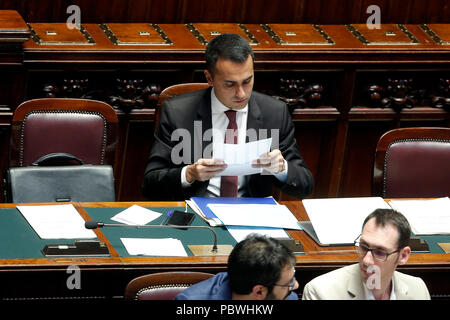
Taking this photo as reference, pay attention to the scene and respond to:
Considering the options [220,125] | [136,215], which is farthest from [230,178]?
[136,215]

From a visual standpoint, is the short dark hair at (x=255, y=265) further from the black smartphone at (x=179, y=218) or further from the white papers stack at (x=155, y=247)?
the black smartphone at (x=179, y=218)

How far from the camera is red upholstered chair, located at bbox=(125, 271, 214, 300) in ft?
14.1

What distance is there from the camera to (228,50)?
17.5 feet

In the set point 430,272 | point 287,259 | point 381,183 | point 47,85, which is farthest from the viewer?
point 47,85

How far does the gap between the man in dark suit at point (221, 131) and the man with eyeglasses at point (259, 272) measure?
4.33ft

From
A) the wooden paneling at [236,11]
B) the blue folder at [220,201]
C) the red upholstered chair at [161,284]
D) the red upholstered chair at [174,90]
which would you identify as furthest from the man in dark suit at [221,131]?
the wooden paneling at [236,11]

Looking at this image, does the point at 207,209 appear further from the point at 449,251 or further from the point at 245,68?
the point at 449,251

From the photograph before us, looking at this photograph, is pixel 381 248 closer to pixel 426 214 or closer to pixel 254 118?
pixel 426 214

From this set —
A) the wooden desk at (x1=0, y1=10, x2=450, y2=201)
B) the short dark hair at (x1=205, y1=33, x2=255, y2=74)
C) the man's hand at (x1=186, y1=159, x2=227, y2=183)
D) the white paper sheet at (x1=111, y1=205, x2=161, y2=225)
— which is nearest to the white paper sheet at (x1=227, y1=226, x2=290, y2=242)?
the man's hand at (x1=186, y1=159, x2=227, y2=183)

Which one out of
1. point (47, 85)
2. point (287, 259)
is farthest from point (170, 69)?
point (287, 259)

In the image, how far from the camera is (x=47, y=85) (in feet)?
21.2

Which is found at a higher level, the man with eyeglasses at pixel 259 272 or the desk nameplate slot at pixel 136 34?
the desk nameplate slot at pixel 136 34

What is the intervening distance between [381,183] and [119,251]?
5.46 feet

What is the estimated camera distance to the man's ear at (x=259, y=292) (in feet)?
13.0
